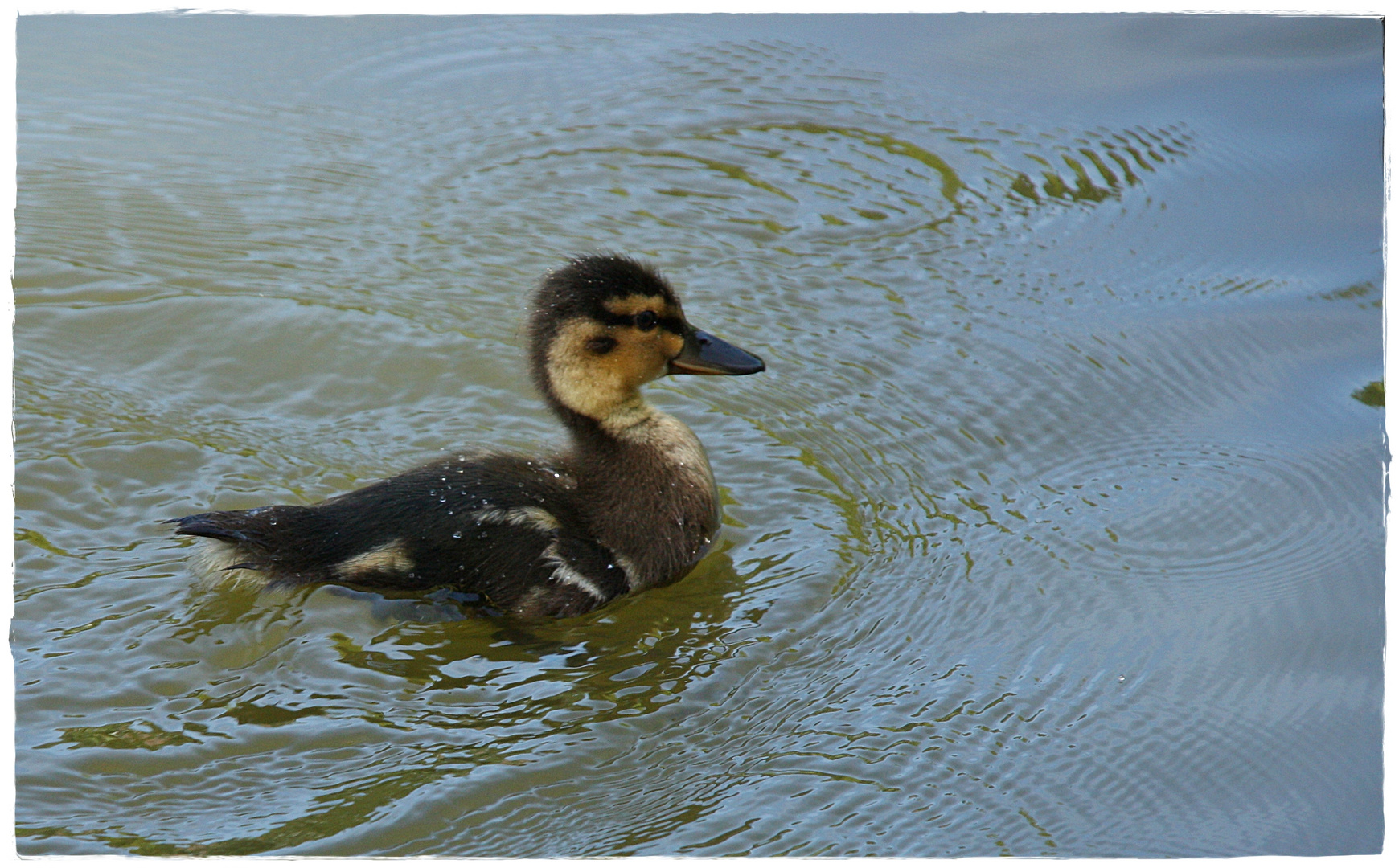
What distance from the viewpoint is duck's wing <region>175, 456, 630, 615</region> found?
3664mm

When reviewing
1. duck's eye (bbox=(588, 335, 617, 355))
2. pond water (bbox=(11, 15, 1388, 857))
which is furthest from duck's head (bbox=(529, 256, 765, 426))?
pond water (bbox=(11, 15, 1388, 857))

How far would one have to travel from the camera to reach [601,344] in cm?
404

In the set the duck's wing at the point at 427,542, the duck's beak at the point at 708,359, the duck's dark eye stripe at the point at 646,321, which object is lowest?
the duck's wing at the point at 427,542

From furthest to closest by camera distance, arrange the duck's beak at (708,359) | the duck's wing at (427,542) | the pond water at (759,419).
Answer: the duck's beak at (708,359) → the duck's wing at (427,542) → the pond water at (759,419)

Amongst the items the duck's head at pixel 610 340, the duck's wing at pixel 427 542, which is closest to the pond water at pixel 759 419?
the duck's wing at pixel 427 542

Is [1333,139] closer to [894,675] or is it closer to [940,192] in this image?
[940,192]

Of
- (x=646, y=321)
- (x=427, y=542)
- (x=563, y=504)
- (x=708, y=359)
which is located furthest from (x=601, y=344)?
(x=427, y=542)

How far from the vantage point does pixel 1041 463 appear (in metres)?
4.36

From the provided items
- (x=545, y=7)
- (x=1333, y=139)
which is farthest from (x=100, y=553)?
(x=1333, y=139)

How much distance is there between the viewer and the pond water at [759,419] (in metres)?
3.13

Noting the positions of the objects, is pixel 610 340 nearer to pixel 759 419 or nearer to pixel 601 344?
pixel 601 344

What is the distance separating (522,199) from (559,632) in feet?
7.29

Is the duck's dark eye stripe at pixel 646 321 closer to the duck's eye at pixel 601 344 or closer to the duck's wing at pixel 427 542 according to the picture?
Answer: the duck's eye at pixel 601 344

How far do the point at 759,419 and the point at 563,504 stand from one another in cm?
90
